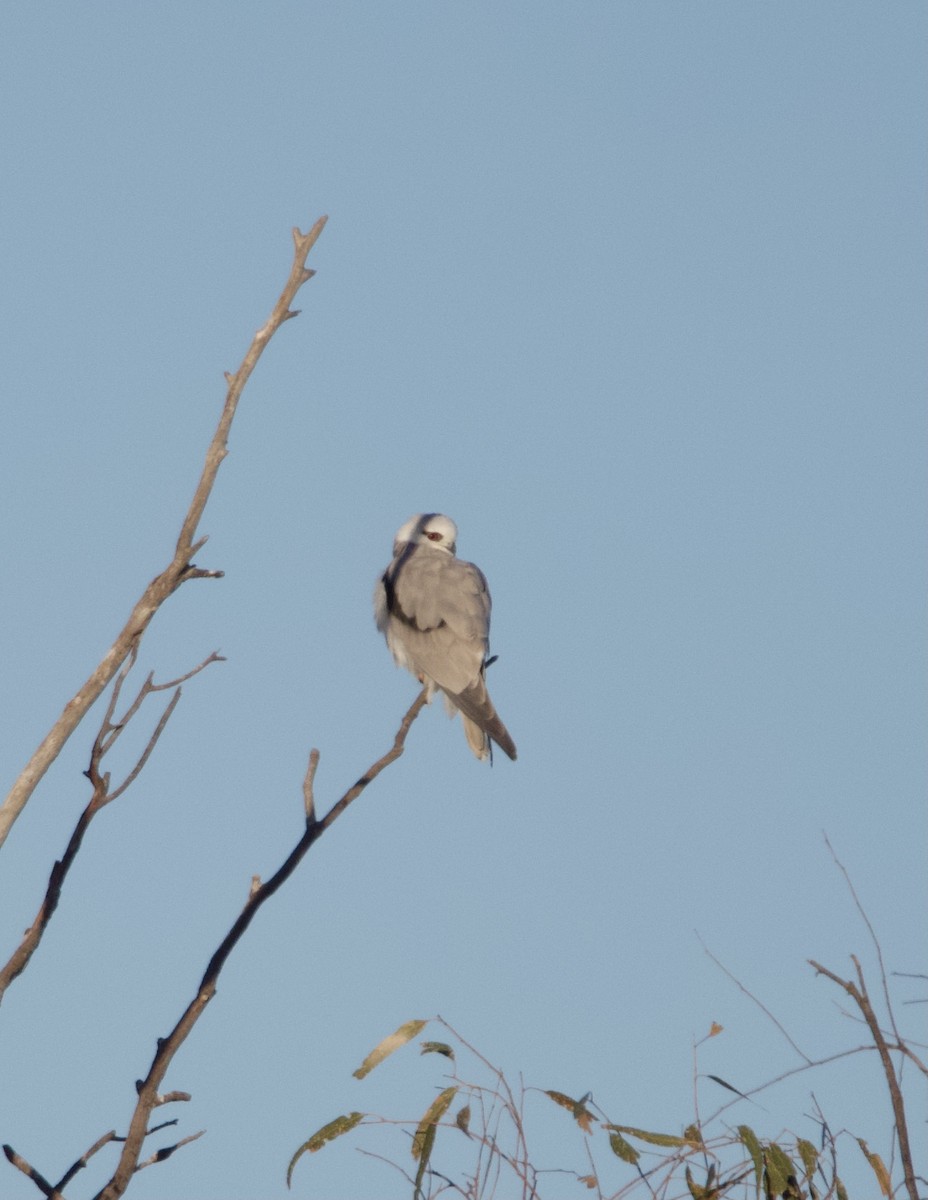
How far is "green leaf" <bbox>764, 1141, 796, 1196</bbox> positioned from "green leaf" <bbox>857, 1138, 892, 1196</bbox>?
137 millimetres

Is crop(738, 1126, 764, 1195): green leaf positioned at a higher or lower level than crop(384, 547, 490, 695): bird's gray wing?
lower

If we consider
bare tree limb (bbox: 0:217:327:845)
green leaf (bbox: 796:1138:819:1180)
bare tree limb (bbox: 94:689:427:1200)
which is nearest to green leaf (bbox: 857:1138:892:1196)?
green leaf (bbox: 796:1138:819:1180)

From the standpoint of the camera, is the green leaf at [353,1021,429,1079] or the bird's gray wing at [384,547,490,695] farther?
the bird's gray wing at [384,547,490,695]

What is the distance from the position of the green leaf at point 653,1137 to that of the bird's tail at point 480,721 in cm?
331

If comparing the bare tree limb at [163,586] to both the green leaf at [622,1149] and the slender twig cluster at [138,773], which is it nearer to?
the slender twig cluster at [138,773]

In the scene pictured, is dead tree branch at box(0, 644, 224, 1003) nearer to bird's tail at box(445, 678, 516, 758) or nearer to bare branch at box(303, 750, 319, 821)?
bare branch at box(303, 750, 319, 821)

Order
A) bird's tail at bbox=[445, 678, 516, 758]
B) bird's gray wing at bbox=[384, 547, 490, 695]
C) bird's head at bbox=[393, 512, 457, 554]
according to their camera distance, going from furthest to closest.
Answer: bird's head at bbox=[393, 512, 457, 554] < bird's gray wing at bbox=[384, 547, 490, 695] < bird's tail at bbox=[445, 678, 516, 758]

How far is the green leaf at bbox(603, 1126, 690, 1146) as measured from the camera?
2.56m

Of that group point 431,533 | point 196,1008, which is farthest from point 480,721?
point 196,1008

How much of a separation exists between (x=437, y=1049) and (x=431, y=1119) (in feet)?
0.51

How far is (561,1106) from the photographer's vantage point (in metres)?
2.67

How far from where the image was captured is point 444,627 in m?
6.90

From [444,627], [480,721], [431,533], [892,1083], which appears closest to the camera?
[892,1083]

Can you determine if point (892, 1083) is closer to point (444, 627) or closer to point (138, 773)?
point (138, 773)
